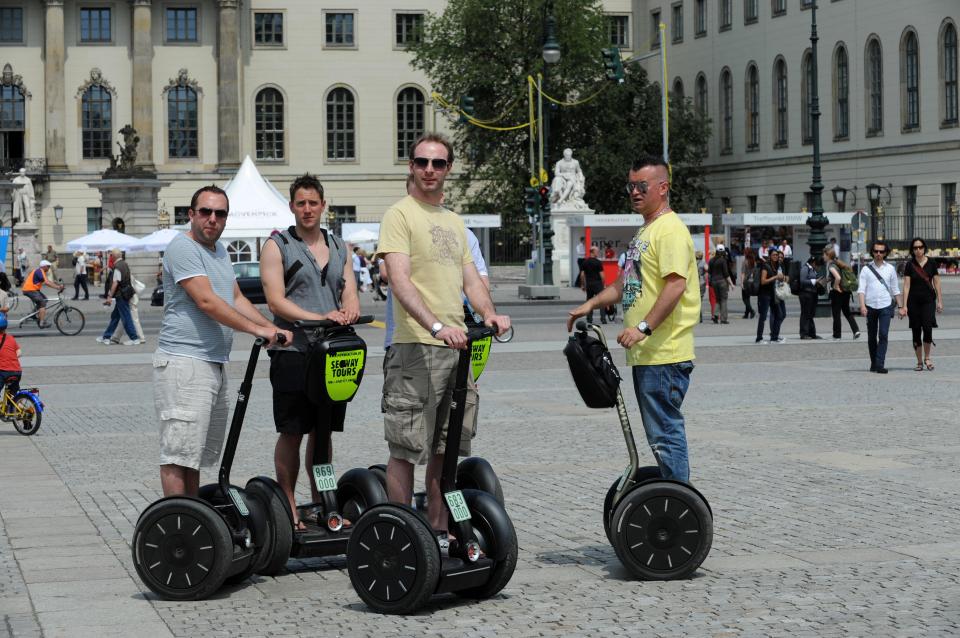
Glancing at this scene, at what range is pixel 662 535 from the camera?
7.87 meters

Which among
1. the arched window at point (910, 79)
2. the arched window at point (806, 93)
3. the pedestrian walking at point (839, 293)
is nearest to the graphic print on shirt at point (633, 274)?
the pedestrian walking at point (839, 293)

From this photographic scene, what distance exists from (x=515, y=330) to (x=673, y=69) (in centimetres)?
5399

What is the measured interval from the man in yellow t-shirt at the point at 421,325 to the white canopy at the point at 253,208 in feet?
104

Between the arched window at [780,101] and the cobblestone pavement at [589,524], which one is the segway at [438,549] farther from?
the arched window at [780,101]

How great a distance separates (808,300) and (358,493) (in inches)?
791

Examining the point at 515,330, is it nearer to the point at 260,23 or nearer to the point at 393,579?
the point at 393,579

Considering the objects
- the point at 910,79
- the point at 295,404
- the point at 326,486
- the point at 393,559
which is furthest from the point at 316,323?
the point at 910,79

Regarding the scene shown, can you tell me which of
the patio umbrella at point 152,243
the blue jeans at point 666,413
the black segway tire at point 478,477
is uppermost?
the patio umbrella at point 152,243

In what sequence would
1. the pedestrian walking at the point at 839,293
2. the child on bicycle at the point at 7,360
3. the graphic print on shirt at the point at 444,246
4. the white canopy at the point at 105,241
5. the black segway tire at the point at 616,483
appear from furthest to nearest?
the white canopy at the point at 105,241, the pedestrian walking at the point at 839,293, the child on bicycle at the point at 7,360, the black segway tire at the point at 616,483, the graphic print on shirt at the point at 444,246

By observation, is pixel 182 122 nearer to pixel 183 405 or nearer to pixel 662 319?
pixel 183 405

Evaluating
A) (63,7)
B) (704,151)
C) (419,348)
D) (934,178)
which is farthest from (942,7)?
(419,348)

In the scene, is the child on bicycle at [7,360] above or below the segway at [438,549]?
above

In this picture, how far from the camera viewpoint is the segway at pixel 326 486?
7.74 m

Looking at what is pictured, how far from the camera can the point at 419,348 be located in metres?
7.61
